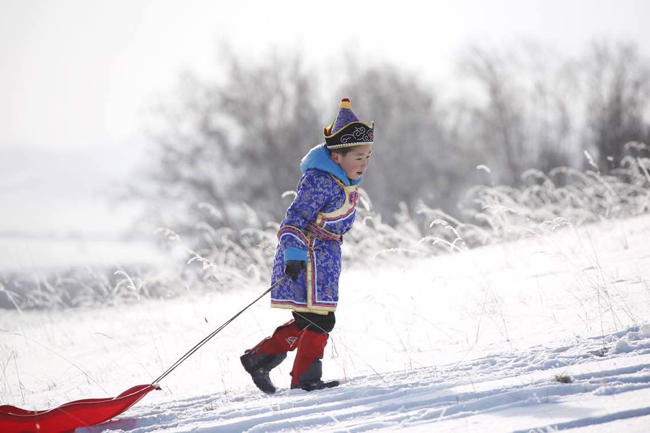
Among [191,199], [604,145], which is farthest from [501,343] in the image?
[604,145]

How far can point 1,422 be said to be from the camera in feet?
9.21

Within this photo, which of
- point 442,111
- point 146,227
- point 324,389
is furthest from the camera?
point 442,111

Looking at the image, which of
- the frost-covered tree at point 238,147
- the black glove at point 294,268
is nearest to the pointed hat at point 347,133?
the black glove at point 294,268

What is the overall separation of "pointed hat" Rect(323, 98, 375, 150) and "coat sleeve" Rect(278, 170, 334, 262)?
184 mm

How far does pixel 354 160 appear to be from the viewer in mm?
3266

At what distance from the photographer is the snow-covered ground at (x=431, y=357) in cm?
250

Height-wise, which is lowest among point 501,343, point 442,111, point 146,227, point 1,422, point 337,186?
point 501,343

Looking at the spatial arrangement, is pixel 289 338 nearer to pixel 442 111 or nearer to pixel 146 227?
pixel 146 227

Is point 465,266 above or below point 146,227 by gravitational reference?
below

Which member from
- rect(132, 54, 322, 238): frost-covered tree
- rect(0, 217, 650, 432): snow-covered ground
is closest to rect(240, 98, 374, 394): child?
rect(0, 217, 650, 432): snow-covered ground

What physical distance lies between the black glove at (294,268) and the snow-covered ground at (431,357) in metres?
0.58

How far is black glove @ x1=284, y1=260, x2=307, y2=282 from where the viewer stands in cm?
301

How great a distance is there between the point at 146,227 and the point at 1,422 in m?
18.3

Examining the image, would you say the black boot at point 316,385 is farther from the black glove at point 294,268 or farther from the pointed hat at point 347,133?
the pointed hat at point 347,133
